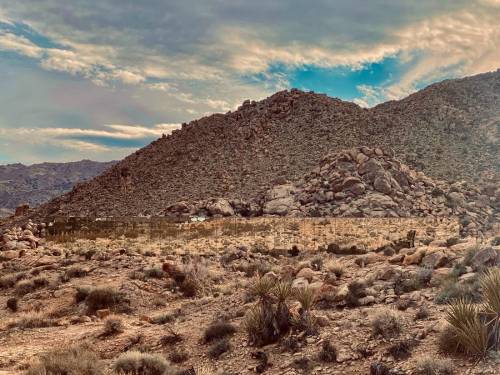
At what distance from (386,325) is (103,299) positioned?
912 centimetres

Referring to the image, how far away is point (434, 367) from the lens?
19.9 ft

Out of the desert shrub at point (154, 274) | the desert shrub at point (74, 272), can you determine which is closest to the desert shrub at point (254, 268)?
the desert shrub at point (154, 274)

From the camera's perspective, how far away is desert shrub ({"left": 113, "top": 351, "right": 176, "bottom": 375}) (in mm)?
7945

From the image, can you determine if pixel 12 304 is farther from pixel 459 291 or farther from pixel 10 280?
pixel 459 291

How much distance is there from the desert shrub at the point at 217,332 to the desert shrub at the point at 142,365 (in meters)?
1.46

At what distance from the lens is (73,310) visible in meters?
13.5

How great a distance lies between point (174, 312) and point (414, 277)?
21.4 ft

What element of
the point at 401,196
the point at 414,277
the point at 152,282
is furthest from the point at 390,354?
the point at 401,196

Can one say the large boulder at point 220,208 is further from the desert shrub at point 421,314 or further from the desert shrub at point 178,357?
the desert shrub at point 421,314

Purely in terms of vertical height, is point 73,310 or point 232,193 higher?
point 232,193

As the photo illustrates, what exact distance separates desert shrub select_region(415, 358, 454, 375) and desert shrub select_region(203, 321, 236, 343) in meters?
4.39

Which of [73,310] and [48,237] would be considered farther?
[48,237]

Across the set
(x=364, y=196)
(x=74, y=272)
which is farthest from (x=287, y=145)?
(x=74, y=272)

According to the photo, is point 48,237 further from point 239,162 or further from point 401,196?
point 239,162
